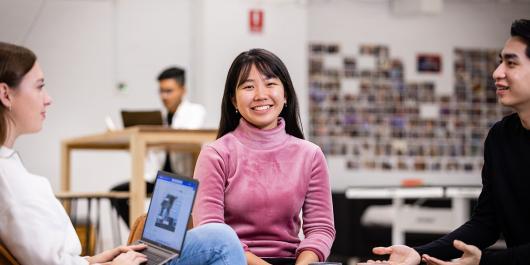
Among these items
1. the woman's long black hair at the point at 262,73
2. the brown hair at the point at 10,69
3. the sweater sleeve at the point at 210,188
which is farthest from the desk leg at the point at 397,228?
the brown hair at the point at 10,69

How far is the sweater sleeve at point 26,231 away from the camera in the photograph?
1659 millimetres

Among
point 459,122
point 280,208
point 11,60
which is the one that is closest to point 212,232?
point 280,208

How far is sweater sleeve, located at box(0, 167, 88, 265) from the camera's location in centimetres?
166

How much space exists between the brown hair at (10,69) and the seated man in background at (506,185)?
36.2 inches

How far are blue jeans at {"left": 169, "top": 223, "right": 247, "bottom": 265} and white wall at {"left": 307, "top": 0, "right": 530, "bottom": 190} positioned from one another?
5.94 meters

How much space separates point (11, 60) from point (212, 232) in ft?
1.86

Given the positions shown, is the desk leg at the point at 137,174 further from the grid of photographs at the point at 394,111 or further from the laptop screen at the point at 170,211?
the grid of photographs at the point at 394,111

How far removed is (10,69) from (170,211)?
1.50 ft

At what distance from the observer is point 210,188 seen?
2.22m

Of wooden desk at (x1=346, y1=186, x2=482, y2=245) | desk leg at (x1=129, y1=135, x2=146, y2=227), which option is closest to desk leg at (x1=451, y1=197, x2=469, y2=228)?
wooden desk at (x1=346, y1=186, x2=482, y2=245)

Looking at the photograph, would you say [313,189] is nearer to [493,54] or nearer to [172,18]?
[172,18]

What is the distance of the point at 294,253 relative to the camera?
7.47 feet

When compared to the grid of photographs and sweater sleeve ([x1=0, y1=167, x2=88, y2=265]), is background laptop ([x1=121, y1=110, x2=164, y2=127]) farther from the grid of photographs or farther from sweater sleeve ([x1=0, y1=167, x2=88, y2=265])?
sweater sleeve ([x1=0, y1=167, x2=88, y2=265])

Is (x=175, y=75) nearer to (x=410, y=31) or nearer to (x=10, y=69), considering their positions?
(x=410, y=31)
